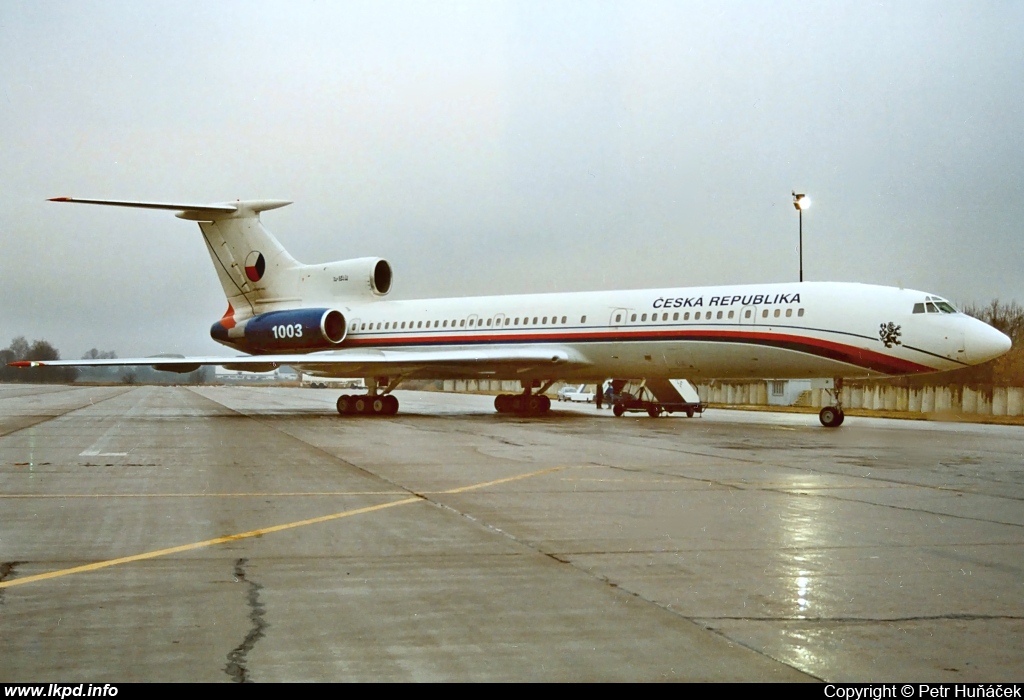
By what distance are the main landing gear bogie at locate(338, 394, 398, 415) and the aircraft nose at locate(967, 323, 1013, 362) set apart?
1687 cm

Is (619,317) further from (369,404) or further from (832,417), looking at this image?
(369,404)

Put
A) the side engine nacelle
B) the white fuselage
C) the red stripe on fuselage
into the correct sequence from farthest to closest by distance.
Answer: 1. the side engine nacelle
2. the red stripe on fuselage
3. the white fuselage

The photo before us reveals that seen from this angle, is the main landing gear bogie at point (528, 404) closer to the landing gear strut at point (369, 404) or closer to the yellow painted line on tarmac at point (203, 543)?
the landing gear strut at point (369, 404)

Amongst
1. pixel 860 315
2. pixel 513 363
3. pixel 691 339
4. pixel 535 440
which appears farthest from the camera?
pixel 513 363

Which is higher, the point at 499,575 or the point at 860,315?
the point at 860,315

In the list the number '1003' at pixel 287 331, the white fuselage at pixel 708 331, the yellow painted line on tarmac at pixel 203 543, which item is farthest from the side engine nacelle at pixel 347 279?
the yellow painted line on tarmac at pixel 203 543

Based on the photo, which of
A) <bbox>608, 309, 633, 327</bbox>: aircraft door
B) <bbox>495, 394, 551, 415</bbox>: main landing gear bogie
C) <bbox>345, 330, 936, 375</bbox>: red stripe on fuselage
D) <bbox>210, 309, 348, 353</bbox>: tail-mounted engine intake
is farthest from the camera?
<bbox>495, 394, 551, 415</bbox>: main landing gear bogie

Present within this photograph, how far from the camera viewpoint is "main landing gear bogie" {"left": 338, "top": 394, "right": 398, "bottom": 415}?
30578 mm

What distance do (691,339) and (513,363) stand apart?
5.57 metres

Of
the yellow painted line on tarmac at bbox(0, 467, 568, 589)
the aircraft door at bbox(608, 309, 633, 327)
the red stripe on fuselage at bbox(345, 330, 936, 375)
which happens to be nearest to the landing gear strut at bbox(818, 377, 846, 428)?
the red stripe on fuselage at bbox(345, 330, 936, 375)

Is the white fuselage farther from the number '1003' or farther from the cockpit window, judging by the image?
the number '1003'
